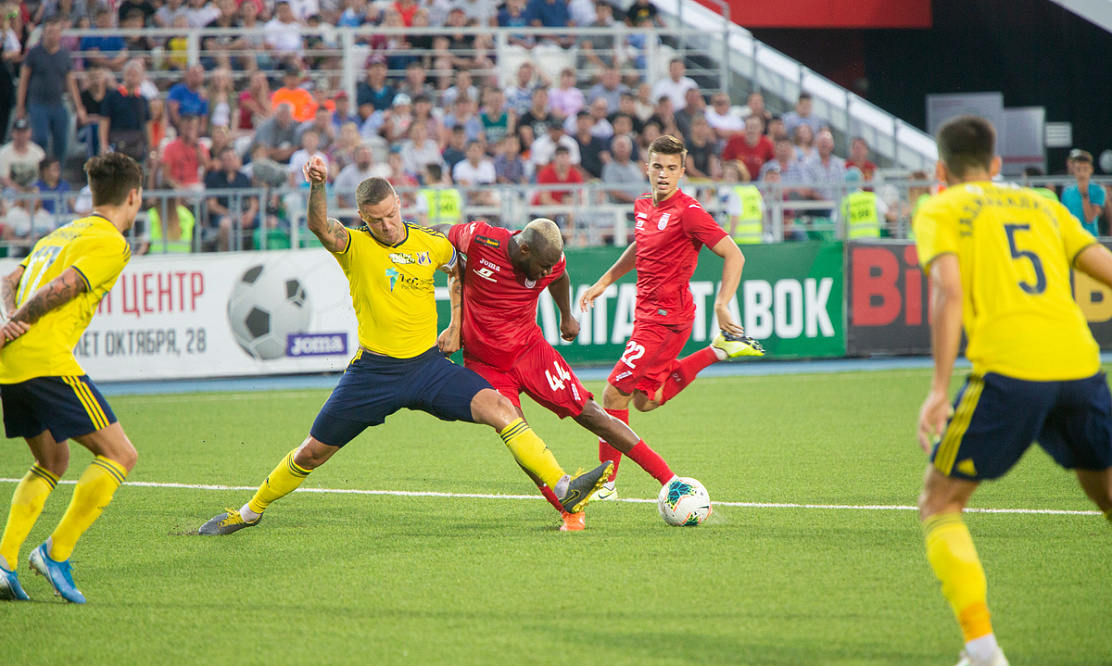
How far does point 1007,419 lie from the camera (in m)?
3.56

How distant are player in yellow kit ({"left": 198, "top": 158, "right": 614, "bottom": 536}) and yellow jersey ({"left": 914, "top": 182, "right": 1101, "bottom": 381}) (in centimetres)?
268

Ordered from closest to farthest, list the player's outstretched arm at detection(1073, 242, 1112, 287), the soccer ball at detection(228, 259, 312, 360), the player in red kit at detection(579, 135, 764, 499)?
1. the player's outstretched arm at detection(1073, 242, 1112, 287)
2. the player in red kit at detection(579, 135, 764, 499)
3. the soccer ball at detection(228, 259, 312, 360)

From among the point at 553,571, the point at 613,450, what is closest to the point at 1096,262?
the point at 553,571

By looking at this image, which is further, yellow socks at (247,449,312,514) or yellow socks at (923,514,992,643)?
yellow socks at (247,449,312,514)

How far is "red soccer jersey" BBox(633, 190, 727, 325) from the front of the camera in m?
7.18

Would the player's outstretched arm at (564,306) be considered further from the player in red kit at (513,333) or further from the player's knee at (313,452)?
the player's knee at (313,452)

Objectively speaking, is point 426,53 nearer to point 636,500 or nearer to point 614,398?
point 614,398

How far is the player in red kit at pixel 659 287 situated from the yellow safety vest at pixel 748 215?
25.4ft

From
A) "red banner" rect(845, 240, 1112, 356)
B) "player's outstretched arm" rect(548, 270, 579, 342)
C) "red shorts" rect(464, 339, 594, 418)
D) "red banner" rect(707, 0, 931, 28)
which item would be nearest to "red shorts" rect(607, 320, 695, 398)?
"player's outstretched arm" rect(548, 270, 579, 342)

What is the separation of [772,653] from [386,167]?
13.0 metres

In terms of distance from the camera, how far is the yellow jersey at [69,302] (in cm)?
467

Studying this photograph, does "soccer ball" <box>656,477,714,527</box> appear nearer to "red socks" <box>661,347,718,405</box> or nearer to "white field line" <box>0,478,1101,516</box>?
"white field line" <box>0,478,1101,516</box>

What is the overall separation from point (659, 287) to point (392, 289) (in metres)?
2.07

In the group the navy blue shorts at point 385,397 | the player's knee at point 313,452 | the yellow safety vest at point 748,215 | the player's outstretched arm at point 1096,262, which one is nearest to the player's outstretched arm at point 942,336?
the player's outstretched arm at point 1096,262
